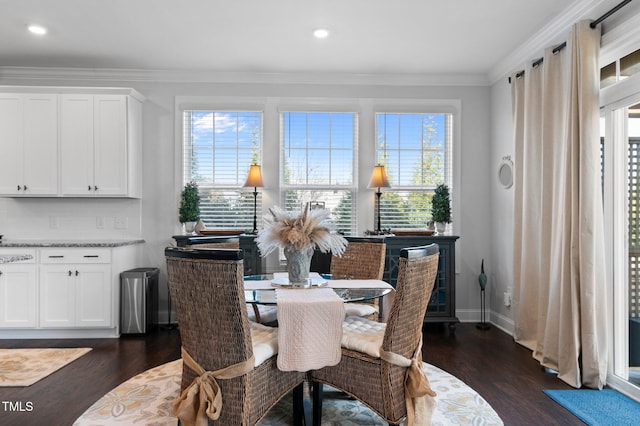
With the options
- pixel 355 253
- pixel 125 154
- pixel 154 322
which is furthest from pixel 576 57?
pixel 154 322

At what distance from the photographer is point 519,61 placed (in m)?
4.07

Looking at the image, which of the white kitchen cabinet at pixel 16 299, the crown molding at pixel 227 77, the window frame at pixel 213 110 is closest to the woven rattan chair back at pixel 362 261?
the window frame at pixel 213 110

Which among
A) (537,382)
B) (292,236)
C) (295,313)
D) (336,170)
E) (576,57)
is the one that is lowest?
(537,382)

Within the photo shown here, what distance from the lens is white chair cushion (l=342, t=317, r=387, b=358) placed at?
208cm

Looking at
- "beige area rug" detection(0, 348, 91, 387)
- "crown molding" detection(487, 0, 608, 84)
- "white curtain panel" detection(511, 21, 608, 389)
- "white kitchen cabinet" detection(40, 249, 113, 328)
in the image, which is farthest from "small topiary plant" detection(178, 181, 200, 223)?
"crown molding" detection(487, 0, 608, 84)

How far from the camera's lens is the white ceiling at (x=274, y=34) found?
320cm

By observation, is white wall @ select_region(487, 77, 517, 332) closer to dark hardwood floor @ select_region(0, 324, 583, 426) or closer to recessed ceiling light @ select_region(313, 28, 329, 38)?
dark hardwood floor @ select_region(0, 324, 583, 426)

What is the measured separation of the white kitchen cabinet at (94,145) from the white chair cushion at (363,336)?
9.86 feet

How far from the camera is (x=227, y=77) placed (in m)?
4.66

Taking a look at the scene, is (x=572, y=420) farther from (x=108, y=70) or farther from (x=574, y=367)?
(x=108, y=70)

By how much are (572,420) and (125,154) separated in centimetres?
433

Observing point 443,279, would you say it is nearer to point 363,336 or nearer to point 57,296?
point 363,336

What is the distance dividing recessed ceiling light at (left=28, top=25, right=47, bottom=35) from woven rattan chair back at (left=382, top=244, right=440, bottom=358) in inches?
142

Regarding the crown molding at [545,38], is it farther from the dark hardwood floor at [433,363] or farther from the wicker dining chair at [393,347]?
the dark hardwood floor at [433,363]
